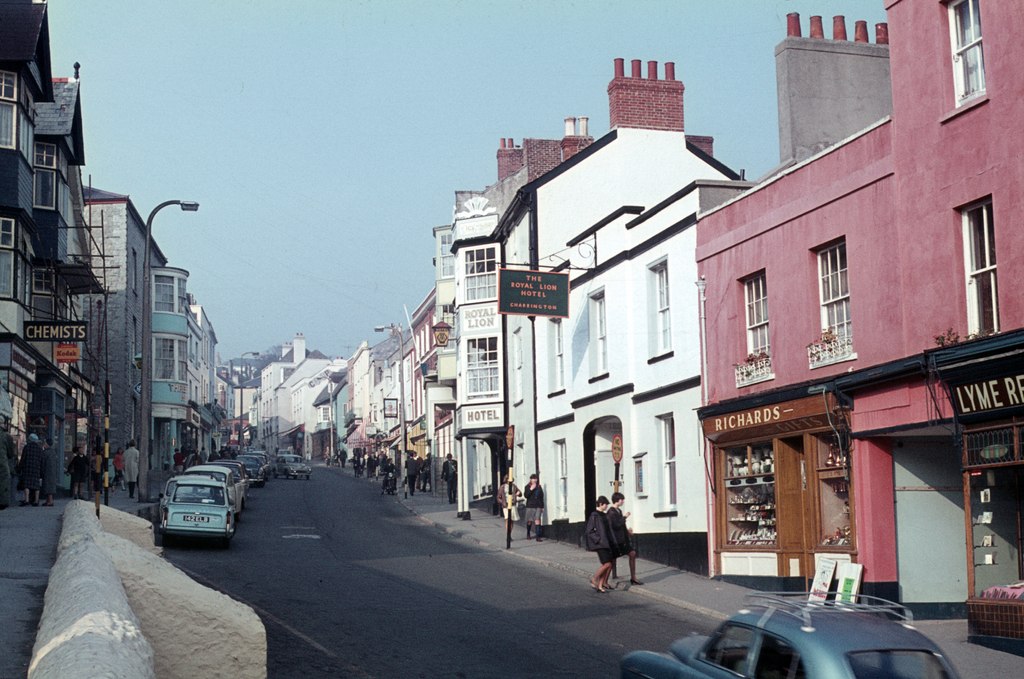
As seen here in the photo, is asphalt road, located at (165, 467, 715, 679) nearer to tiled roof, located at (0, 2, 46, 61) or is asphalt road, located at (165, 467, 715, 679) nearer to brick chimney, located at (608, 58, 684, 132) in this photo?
brick chimney, located at (608, 58, 684, 132)

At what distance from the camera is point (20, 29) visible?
33.0 m

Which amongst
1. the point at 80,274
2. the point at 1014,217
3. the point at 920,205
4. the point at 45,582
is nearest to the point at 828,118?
the point at 920,205

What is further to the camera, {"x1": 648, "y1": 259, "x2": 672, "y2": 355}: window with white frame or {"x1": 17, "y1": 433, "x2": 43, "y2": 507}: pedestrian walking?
{"x1": 17, "y1": 433, "x2": 43, "y2": 507}: pedestrian walking

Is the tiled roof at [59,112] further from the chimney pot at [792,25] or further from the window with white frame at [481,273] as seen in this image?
the chimney pot at [792,25]

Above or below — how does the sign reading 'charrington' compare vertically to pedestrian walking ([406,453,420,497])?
above

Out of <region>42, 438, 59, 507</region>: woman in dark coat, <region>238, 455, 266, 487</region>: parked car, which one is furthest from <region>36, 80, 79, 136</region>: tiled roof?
<region>238, 455, 266, 487</region>: parked car

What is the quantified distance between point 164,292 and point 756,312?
44.2 meters

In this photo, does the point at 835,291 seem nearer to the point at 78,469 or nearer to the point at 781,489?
the point at 781,489

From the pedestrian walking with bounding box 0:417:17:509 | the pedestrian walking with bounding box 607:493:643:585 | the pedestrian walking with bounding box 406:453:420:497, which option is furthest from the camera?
the pedestrian walking with bounding box 406:453:420:497

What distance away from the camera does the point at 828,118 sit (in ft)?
73.7

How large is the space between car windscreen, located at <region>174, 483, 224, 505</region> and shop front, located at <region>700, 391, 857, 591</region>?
11.4 meters

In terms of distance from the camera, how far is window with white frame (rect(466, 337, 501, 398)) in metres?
40.3

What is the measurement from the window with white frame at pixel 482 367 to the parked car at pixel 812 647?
31.1 metres

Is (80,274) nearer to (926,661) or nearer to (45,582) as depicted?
(45,582)
